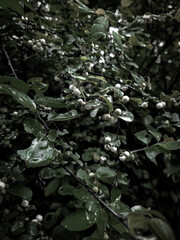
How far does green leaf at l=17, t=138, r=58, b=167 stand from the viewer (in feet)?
1.75

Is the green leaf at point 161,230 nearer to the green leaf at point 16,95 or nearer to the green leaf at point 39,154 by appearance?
the green leaf at point 39,154

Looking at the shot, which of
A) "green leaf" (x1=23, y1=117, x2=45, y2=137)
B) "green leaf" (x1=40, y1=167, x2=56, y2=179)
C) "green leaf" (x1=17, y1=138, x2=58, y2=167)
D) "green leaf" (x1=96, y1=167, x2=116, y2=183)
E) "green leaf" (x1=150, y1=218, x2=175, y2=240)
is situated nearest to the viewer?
"green leaf" (x1=150, y1=218, x2=175, y2=240)

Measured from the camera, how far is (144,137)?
0.80 m

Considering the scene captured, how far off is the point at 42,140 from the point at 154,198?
5.97 feet

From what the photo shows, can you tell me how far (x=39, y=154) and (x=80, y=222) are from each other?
0.85ft

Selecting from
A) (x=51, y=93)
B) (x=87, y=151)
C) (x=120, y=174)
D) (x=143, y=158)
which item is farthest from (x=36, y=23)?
(x=143, y=158)

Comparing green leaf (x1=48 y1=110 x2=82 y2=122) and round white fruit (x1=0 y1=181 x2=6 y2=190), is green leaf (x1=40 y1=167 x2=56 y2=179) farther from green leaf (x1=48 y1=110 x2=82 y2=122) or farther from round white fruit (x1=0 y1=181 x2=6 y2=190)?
green leaf (x1=48 y1=110 x2=82 y2=122)

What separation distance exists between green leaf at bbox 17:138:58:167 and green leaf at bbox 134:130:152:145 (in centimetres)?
36

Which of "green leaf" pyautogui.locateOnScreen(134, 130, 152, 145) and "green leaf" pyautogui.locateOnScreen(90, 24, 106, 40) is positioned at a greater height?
"green leaf" pyautogui.locateOnScreen(90, 24, 106, 40)

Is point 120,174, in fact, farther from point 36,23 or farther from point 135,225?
point 36,23

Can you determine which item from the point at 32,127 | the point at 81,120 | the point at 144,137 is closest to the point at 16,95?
the point at 32,127

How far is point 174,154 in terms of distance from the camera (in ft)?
5.50

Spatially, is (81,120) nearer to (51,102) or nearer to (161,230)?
(51,102)

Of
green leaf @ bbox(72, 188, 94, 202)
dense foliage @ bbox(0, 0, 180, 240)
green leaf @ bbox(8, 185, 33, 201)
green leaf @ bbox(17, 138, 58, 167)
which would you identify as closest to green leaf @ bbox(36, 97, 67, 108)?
dense foliage @ bbox(0, 0, 180, 240)
